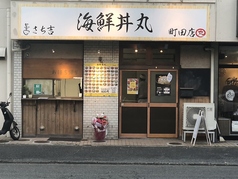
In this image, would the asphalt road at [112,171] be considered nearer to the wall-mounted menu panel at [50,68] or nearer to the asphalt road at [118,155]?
the asphalt road at [118,155]

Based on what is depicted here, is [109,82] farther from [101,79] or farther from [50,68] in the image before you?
[50,68]

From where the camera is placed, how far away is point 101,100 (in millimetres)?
11805

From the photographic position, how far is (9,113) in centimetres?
1128

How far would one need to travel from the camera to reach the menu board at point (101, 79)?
1180cm

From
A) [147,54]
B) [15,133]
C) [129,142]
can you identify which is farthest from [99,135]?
[147,54]

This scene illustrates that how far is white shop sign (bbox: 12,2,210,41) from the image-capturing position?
35.7 feet

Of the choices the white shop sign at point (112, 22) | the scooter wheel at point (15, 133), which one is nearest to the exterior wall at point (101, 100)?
the white shop sign at point (112, 22)

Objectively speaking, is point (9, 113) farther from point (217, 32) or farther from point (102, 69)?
point (217, 32)

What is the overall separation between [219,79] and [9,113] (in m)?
6.95

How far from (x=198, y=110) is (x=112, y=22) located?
382 centimetres

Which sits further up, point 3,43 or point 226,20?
point 226,20

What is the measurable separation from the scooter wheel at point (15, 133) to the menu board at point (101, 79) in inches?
97.2

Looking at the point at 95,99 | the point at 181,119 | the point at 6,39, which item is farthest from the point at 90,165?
the point at 6,39

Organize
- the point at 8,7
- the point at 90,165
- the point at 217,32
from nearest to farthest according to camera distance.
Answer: the point at 90,165, the point at 217,32, the point at 8,7
